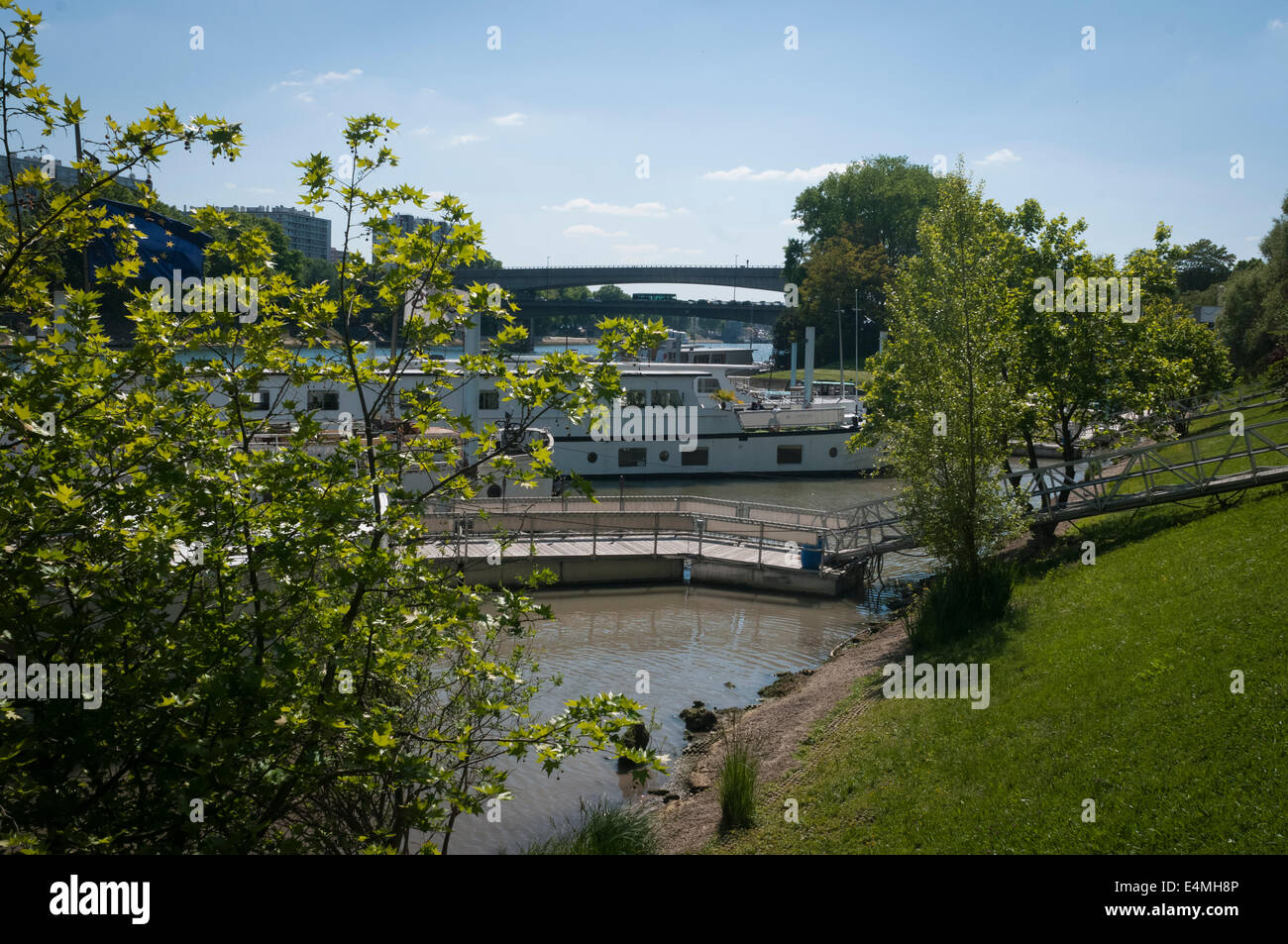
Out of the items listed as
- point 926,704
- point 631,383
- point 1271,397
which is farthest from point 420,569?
point 631,383

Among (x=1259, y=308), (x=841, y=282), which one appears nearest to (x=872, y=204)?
(x=841, y=282)

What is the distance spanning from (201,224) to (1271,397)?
36.0 metres

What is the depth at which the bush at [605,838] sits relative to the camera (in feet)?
34.8

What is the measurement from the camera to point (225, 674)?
5.27m

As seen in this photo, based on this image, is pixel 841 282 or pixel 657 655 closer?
pixel 657 655
